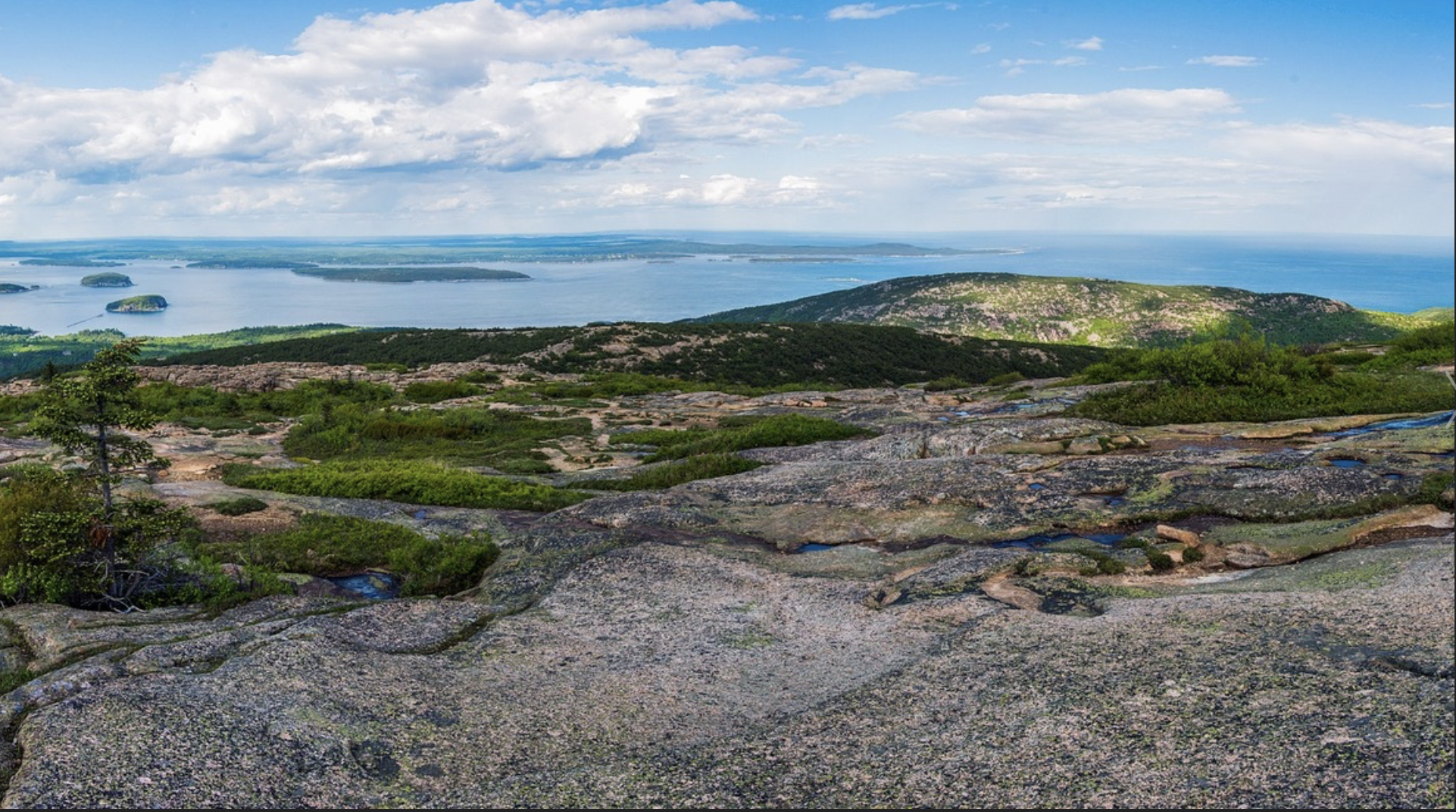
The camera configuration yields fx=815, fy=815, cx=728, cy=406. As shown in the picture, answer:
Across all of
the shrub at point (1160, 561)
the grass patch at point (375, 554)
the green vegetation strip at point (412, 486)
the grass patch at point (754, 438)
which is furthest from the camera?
the grass patch at point (754, 438)

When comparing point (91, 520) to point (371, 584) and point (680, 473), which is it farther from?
point (680, 473)

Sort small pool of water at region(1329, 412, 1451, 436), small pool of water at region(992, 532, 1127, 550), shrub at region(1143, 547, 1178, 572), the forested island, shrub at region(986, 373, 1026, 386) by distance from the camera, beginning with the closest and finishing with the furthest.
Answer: the forested island < shrub at region(1143, 547, 1178, 572) < small pool of water at region(992, 532, 1127, 550) < small pool of water at region(1329, 412, 1451, 436) < shrub at region(986, 373, 1026, 386)

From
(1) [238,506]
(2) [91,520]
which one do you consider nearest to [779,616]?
(2) [91,520]

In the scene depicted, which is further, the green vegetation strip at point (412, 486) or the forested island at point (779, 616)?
the green vegetation strip at point (412, 486)

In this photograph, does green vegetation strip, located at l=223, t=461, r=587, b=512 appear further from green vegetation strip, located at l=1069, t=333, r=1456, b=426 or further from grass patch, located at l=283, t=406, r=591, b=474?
green vegetation strip, located at l=1069, t=333, r=1456, b=426

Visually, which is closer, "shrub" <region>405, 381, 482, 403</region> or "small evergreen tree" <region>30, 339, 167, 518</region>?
"small evergreen tree" <region>30, 339, 167, 518</region>

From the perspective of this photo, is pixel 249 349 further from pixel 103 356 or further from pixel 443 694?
pixel 443 694

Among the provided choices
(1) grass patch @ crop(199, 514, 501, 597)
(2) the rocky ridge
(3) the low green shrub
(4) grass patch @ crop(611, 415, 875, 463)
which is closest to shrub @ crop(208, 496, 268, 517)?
(1) grass patch @ crop(199, 514, 501, 597)

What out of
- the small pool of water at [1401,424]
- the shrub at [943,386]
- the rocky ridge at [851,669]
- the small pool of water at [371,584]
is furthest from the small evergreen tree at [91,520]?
the shrub at [943,386]

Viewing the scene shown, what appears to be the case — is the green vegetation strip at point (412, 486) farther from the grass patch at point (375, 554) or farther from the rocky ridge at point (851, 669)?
the rocky ridge at point (851, 669)
